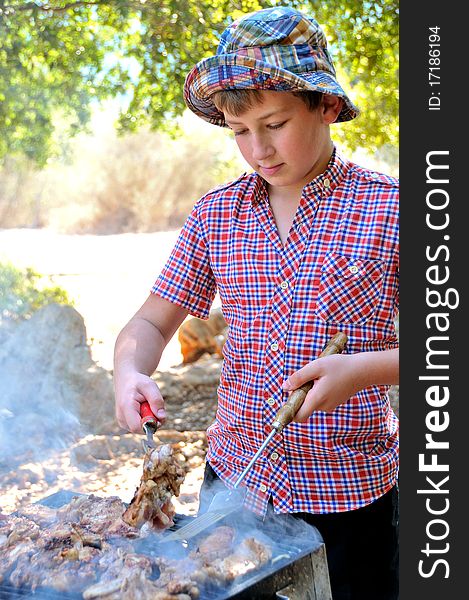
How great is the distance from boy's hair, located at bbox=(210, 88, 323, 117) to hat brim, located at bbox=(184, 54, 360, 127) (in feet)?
0.05

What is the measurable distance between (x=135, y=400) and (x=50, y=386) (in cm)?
415

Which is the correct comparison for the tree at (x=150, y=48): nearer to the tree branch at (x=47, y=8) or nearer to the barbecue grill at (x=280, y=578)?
the tree branch at (x=47, y=8)

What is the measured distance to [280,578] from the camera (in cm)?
184

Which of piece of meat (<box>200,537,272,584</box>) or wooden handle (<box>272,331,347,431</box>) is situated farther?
wooden handle (<box>272,331,347,431</box>)

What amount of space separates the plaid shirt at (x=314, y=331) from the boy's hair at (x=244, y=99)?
0.21 metres

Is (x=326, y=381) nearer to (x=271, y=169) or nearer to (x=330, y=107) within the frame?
(x=271, y=169)

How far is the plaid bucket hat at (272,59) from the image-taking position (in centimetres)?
218

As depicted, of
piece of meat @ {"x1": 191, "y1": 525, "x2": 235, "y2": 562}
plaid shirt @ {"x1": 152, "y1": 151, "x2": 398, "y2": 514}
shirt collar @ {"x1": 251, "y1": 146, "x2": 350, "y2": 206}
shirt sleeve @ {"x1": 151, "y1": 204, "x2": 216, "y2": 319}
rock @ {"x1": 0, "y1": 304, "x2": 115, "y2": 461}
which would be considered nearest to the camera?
piece of meat @ {"x1": 191, "y1": 525, "x2": 235, "y2": 562}

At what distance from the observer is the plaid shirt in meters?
2.26

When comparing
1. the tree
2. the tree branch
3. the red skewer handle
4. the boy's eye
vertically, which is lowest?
the red skewer handle

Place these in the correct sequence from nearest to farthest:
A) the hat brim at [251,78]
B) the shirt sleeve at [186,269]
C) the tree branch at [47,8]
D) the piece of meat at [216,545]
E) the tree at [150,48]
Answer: the piece of meat at [216,545]
the hat brim at [251,78]
the shirt sleeve at [186,269]
the tree at [150,48]
the tree branch at [47,8]

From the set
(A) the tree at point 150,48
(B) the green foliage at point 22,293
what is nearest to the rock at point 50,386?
(B) the green foliage at point 22,293

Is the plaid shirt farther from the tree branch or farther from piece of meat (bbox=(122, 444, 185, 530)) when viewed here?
the tree branch

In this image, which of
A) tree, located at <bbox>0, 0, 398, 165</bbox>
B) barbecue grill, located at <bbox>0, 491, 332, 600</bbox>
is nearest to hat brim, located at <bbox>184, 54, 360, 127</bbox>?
barbecue grill, located at <bbox>0, 491, 332, 600</bbox>
